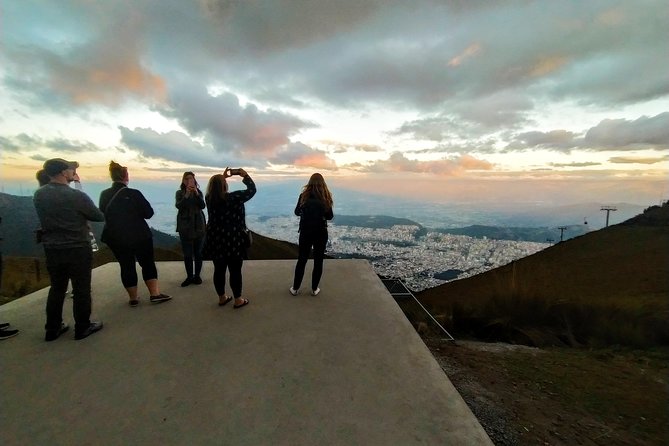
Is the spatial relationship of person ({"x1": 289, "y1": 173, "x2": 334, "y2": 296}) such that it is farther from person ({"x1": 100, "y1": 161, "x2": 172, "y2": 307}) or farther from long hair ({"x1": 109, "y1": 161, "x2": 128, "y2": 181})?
long hair ({"x1": 109, "y1": 161, "x2": 128, "y2": 181})

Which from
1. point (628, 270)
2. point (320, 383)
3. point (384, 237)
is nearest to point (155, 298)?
point (320, 383)

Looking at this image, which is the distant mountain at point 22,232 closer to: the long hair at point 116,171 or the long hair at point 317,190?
the long hair at point 116,171

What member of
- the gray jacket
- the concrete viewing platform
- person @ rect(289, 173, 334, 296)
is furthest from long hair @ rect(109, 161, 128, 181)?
person @ rect(289, 173, 334, 296)

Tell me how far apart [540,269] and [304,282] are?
23113 millimetres

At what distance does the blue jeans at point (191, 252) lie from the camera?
18.1 ft

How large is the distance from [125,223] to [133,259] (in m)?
0.59

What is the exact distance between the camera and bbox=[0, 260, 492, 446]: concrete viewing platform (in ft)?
7.44

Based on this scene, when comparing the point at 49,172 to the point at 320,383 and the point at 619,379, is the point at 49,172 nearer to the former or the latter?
the point at 320,383

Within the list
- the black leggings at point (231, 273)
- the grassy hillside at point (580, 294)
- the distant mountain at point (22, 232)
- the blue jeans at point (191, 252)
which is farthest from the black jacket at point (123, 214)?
the distant mountain at point (22, 232)

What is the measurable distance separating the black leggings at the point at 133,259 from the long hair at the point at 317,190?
2461 mm

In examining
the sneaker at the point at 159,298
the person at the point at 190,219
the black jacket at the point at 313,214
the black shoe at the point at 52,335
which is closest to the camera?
the black shoe at the point at 52,335

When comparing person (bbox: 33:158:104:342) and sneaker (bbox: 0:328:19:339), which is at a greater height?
person (bbox: 33:158:104:342)

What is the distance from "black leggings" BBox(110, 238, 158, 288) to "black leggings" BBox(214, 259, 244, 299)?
1.03m

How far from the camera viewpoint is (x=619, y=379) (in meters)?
5.04
